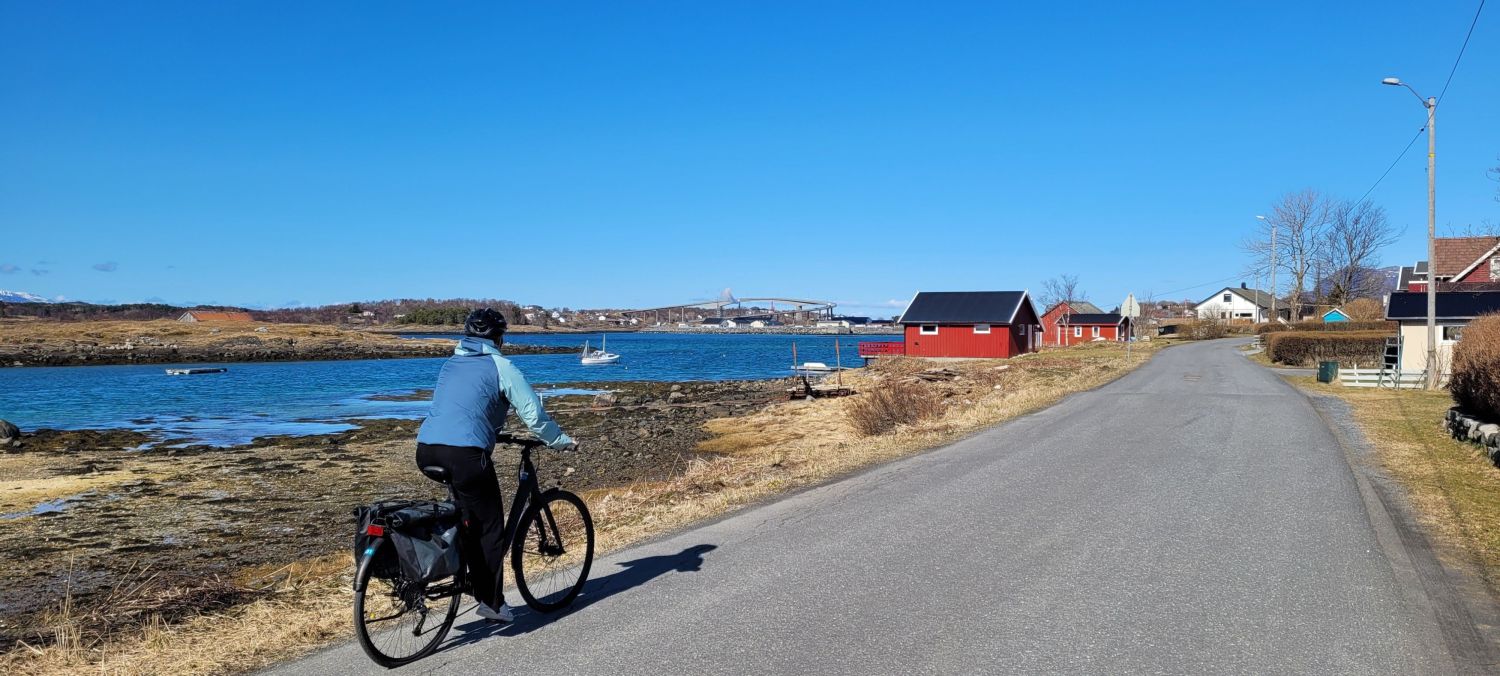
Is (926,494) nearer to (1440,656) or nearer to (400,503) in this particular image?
(1440,656)

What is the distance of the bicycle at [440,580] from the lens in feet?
17.7

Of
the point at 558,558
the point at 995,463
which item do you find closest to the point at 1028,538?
the point at 558,558

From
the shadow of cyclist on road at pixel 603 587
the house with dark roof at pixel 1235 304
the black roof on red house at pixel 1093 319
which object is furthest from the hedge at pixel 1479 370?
the house with dark roof at pixel 1235 304

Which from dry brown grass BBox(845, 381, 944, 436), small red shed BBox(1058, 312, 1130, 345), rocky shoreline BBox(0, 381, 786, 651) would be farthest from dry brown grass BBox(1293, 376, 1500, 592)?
small red shed BBox(1058, 312, 1130, 345)

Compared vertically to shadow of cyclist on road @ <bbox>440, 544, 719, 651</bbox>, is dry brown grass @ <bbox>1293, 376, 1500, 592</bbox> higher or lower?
higher

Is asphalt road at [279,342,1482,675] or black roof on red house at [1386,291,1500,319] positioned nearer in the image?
asphalt road at [279,342,1482,675]

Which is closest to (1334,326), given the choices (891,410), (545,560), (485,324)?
(891,410)

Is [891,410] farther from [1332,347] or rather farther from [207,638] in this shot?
[1332,347]

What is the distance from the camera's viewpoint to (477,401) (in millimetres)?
5777

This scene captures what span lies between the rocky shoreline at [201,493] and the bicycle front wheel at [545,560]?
2.81 m

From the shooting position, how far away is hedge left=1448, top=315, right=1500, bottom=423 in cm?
1405

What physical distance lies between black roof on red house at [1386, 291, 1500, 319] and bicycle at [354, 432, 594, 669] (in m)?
32.8

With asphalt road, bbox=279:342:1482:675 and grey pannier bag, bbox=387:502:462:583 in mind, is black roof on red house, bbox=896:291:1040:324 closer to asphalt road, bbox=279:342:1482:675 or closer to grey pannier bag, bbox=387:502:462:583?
asphalt road, bbox=279:342:1482:675

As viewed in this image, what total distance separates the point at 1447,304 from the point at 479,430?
3618 centimetres
